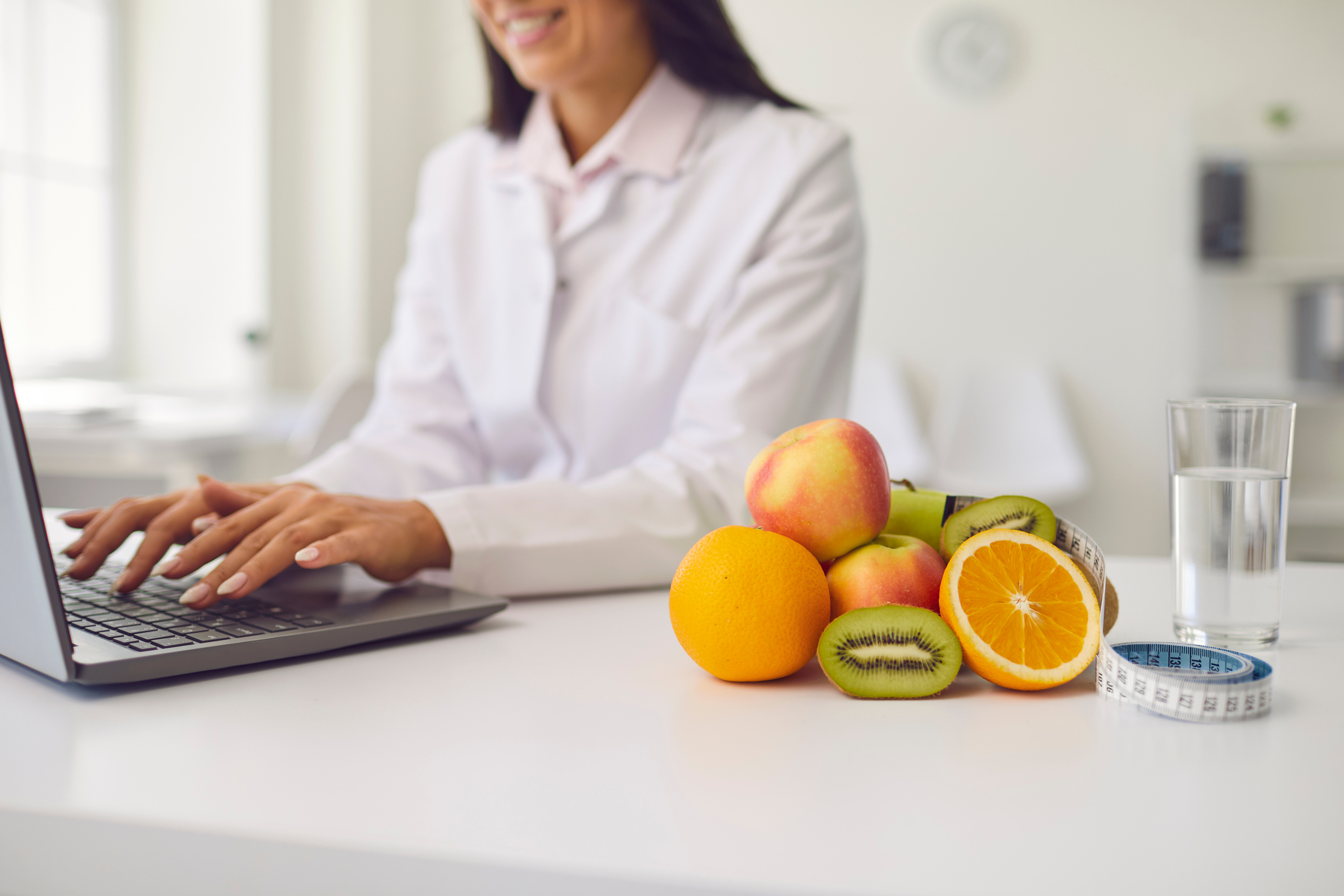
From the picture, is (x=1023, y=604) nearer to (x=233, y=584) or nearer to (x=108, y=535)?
(x=233, y=584)

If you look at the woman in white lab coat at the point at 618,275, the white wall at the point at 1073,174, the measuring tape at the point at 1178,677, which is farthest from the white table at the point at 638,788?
the white wall at the point at 1073,174

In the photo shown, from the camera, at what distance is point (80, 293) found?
3512mm

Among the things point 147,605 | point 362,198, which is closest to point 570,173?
point 147,605

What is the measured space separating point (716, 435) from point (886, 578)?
20.6 inches

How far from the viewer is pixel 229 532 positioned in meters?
0.71

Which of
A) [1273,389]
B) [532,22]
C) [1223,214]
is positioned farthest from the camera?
[1273,389]

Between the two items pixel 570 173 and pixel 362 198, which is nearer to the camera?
pixel 570 173

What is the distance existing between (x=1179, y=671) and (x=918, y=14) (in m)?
3.76

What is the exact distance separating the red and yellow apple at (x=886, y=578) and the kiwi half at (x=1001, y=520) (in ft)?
0.07

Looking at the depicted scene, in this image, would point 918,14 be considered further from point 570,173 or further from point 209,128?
point 570,173

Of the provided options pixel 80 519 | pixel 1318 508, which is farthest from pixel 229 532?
pixel 1318 508

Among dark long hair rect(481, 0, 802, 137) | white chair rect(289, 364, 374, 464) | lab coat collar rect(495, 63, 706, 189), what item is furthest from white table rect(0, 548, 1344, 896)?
white chair rect(289, 364, 374, 464)

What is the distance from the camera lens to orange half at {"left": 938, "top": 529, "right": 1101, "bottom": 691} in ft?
1.75

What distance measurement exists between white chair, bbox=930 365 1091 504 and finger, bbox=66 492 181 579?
10.2 ft
